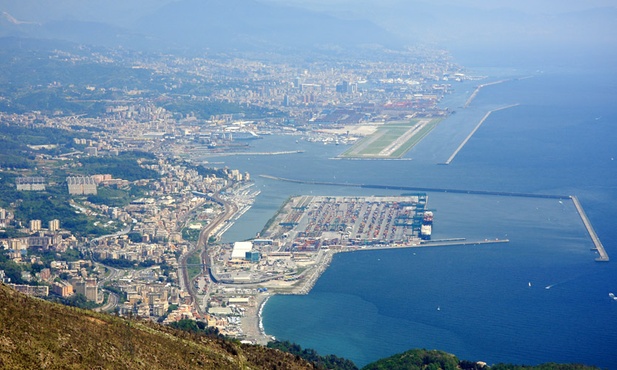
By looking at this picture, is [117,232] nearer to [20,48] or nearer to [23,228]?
[23,228]

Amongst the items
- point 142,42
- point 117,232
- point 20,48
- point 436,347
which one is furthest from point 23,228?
point 142,42

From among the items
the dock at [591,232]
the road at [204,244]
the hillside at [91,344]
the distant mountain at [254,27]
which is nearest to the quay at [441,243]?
the dock at [591,232]

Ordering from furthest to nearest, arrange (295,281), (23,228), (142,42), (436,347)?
(142,42)
(23,228)
(295,281)
(436,347)

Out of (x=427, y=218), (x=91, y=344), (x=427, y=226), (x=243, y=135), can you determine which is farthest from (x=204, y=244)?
(x=243, y=135)

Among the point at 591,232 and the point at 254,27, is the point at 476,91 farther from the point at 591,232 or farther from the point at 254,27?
the point at 254,27

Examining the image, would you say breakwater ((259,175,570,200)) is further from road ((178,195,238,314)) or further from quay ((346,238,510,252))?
quay ((346,238,510,252))
